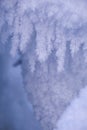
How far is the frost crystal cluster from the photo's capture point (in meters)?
0.98

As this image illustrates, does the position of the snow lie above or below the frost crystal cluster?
below

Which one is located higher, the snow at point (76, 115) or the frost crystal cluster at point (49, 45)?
the frost crystal cluster at point (49, 45)

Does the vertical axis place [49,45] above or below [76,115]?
above

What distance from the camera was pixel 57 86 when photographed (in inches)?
49.9

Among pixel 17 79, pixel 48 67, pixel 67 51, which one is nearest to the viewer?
pixel 67 51

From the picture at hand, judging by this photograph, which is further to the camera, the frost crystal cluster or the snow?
the snow

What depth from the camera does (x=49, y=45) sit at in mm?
1054

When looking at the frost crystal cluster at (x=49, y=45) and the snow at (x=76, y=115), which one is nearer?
the frost crystal cluster at (x=49, y=45)

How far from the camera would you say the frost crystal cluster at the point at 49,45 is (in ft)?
3.21

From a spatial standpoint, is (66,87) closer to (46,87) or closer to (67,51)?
(46,87)

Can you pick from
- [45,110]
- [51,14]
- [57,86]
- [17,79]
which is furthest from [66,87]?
[51,14]

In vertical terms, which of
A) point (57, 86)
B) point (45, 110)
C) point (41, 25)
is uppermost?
point (41, 25)

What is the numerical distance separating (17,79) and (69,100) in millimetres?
359

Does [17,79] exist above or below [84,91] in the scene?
above
